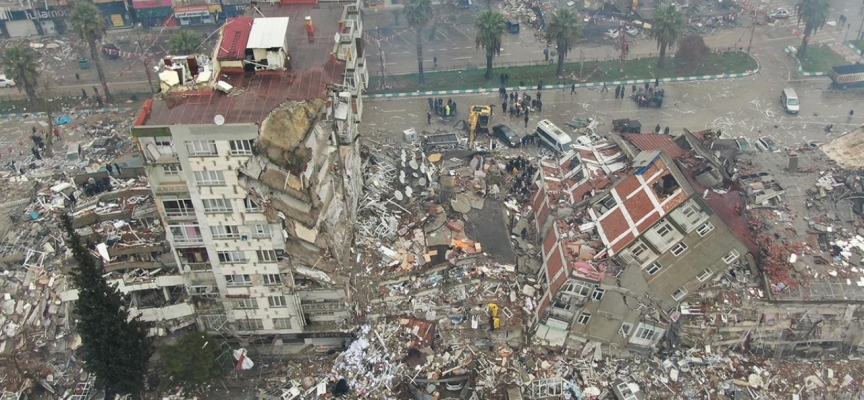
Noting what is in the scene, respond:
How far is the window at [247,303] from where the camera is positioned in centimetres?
3781

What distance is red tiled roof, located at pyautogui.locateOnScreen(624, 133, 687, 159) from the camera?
44188mm

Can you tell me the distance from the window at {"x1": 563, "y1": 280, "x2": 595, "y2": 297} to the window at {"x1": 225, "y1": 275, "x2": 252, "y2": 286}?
18.0m

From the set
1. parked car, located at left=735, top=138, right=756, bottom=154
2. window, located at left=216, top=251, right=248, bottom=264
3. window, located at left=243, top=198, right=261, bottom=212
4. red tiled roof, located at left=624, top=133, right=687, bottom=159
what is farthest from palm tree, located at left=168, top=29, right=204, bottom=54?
parked car, located at left=735, top=138, right=756, bottom=154

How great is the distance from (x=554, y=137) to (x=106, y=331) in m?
37.8


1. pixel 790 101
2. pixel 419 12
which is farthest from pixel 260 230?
pixel 790 101

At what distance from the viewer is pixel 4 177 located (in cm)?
5262

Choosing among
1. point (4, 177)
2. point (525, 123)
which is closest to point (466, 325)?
point (525, 123)

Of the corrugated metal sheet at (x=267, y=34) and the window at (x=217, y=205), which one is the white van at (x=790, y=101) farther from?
the window at (x=217, y=205)

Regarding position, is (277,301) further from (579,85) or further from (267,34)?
(579,85)

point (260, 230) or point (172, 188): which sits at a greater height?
point (172, 188)

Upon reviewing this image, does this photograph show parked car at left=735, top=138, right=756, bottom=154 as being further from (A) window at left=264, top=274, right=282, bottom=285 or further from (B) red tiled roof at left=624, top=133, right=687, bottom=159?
(A) window at left=264, top=274, right=282, bottom=285

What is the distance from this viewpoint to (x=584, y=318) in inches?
1507

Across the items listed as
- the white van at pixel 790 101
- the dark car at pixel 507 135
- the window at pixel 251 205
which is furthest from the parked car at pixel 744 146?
the window at pixel 251 205

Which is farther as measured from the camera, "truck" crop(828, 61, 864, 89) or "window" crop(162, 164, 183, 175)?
"truck" crop(828, 61, 864, 89)
